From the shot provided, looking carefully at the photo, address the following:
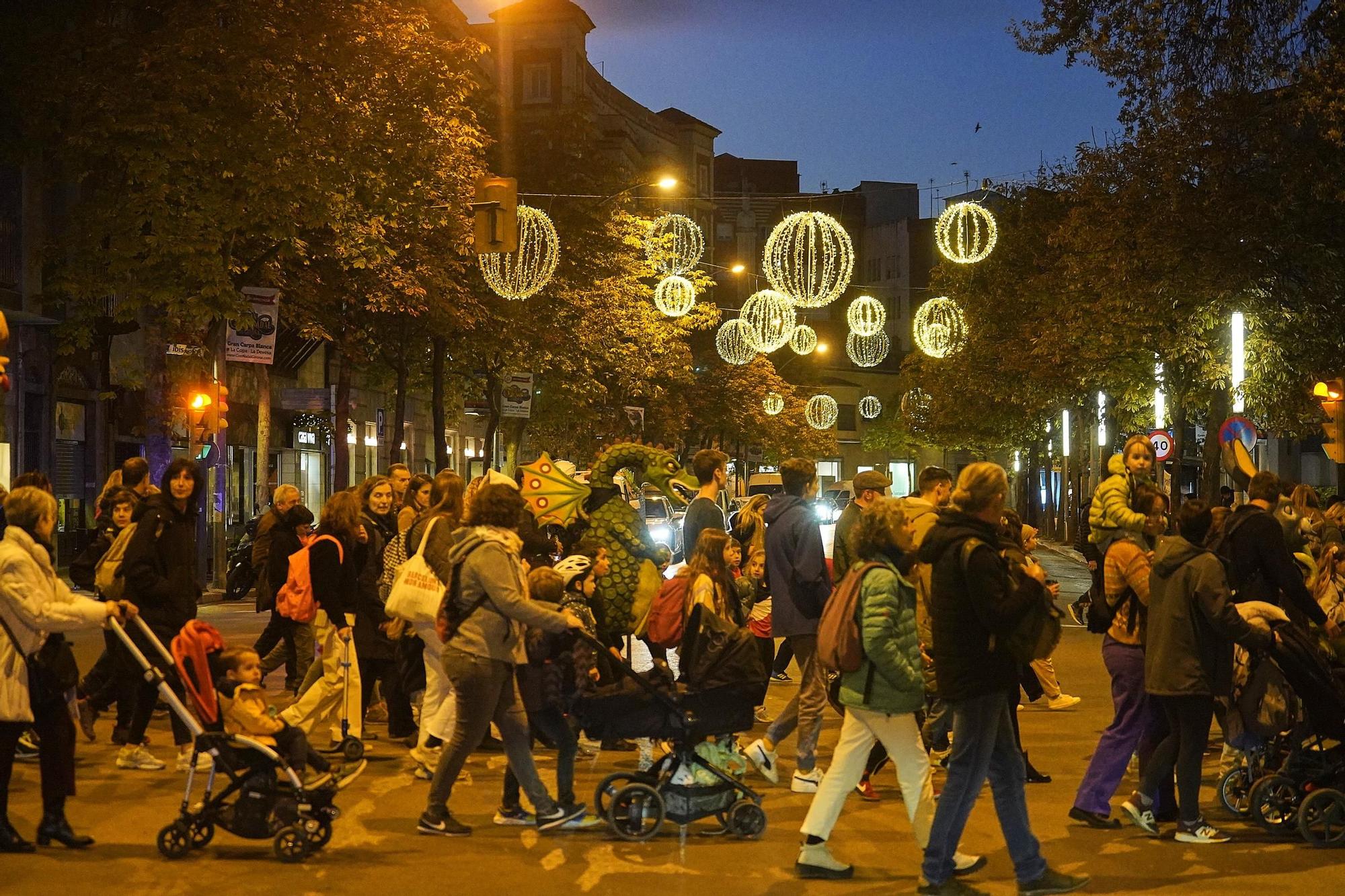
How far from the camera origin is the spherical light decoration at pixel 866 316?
112ft

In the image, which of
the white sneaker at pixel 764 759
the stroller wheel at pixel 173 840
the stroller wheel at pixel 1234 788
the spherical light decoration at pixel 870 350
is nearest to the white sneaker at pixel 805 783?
the white sneaker at pixel 764 759

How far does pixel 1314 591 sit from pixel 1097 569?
2.31 m

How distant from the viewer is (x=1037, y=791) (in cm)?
1009

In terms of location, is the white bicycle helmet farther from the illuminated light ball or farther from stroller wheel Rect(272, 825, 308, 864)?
the illuminated light ball

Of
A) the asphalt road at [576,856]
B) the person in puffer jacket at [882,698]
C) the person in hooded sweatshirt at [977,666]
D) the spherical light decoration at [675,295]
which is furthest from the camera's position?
the spherical light decoration at [675,295]

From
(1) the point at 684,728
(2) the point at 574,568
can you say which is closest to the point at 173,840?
(1) the point at 684,728

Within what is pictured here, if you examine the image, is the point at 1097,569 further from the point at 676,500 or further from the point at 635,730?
the point at 635,730

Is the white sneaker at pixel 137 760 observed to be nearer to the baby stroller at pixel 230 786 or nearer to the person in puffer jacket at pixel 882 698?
the baby stroller at pixel 230 786

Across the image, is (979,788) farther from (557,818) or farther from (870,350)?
(870,350)

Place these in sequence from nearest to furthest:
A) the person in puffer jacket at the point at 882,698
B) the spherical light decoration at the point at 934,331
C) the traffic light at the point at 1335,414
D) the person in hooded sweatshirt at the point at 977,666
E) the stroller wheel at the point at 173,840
Answer: the person in hooded sweatshirt at the point at 977,666 → the person in puffer jacket at the point at 882,698 → the stroller wheel at the point at 173,840 → the traffic light at the point at 1335,414 → the spherical light decoration at the point at 934,331

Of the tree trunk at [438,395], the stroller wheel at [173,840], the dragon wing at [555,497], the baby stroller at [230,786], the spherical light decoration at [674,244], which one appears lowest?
the stroller wheel at [173,840]

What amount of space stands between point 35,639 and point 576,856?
9.25 feet

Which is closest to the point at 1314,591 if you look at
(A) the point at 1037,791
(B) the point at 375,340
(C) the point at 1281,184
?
(A) the point at 1037,791

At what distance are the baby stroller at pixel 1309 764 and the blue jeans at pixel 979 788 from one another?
1.89m
